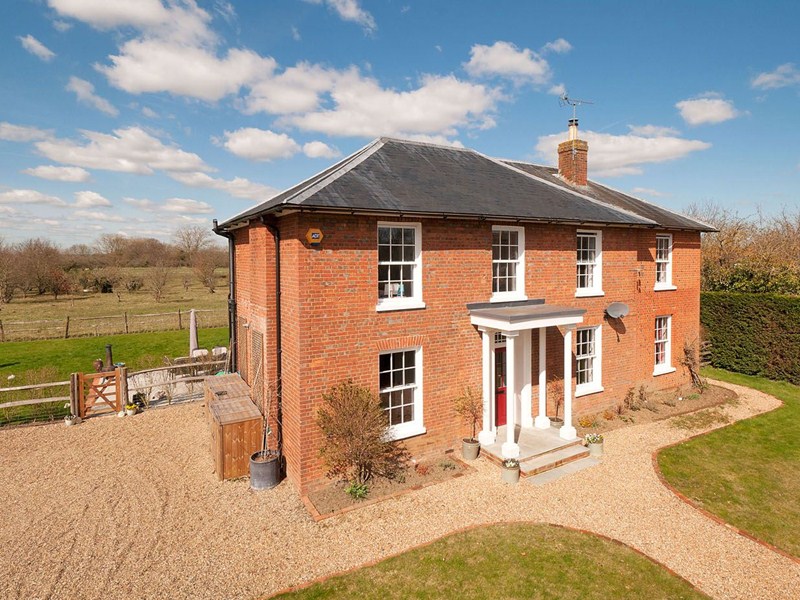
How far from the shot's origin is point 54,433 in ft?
40.6

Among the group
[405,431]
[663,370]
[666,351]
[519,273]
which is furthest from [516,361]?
[666,351]

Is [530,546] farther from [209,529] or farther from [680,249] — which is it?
[680,249]

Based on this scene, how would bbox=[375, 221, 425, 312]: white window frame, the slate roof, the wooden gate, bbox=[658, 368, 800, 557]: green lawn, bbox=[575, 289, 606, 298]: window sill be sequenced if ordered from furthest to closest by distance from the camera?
1. the wooden gate
2. bbox=[575, 289, 606, 298]: window sill
3. bbox=[375, 221, 425, 312]: white window frame
4. the slate roof
5. bbox=[658, 368, 800, 557]: green lawn

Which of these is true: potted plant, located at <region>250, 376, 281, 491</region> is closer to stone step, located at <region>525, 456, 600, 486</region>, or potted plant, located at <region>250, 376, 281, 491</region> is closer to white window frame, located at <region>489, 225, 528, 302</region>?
stone step, located at <region>525, 456, 600, 486</region>

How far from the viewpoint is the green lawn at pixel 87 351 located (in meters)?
20.0

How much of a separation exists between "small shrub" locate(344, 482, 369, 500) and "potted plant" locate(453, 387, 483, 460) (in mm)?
2693

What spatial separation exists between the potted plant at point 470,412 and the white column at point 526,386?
1660 millimetres

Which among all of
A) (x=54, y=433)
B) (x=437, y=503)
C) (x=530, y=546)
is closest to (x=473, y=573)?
(x=530, y=546)

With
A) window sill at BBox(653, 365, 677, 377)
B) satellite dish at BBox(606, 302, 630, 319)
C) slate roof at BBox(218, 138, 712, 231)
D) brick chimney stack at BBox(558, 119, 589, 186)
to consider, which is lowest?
window sill at BBox(653, 365, 677, 377)

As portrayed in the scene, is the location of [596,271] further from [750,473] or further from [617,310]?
[750,473]

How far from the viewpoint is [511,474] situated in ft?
31.2

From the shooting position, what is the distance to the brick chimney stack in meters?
16.1

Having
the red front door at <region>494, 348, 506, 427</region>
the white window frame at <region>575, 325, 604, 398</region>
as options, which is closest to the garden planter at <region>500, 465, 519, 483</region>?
the red front door at <region>494, 348, 506, 427</region>

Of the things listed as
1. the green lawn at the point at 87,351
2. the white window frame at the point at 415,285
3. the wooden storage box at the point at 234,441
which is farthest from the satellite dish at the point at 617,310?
the green lawn at the point at 87,351
